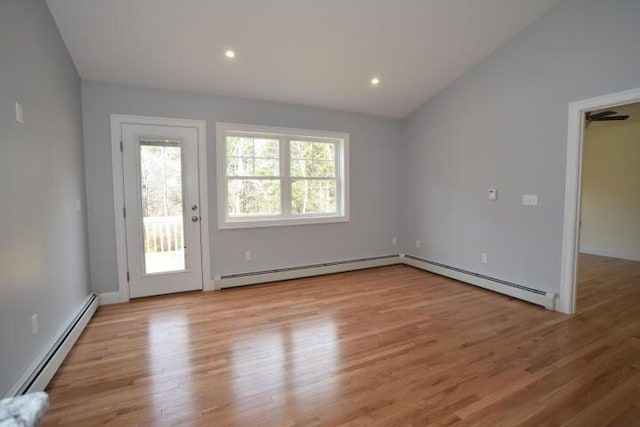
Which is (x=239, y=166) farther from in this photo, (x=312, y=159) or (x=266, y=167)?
(x=312, y=159)

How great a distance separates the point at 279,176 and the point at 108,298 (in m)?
2.57

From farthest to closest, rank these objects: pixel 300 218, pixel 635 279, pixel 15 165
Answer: pixel 300 218 < pixel 635 279 < pixel 15 165

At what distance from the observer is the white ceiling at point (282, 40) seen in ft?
9.45

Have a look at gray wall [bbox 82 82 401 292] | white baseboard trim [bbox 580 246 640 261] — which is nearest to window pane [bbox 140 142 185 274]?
gray wall [bbox 82 82 401 292]

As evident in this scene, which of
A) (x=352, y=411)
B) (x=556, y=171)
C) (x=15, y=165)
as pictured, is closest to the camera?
(x=352, y=411)

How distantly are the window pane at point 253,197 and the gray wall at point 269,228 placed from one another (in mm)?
269

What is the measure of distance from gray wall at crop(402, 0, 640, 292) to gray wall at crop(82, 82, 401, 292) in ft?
2.18

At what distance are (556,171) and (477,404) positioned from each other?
2645mm

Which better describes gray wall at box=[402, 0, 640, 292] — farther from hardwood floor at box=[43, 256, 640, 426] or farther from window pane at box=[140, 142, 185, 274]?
window pane at box=[140, 142, 185, 274]

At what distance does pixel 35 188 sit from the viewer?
2252 mm

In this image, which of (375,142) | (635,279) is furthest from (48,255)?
(635,279)

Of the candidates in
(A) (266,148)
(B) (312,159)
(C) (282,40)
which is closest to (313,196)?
(B) (312,159)

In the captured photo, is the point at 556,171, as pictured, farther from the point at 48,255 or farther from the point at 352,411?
the point at 48,255

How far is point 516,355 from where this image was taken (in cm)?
248
